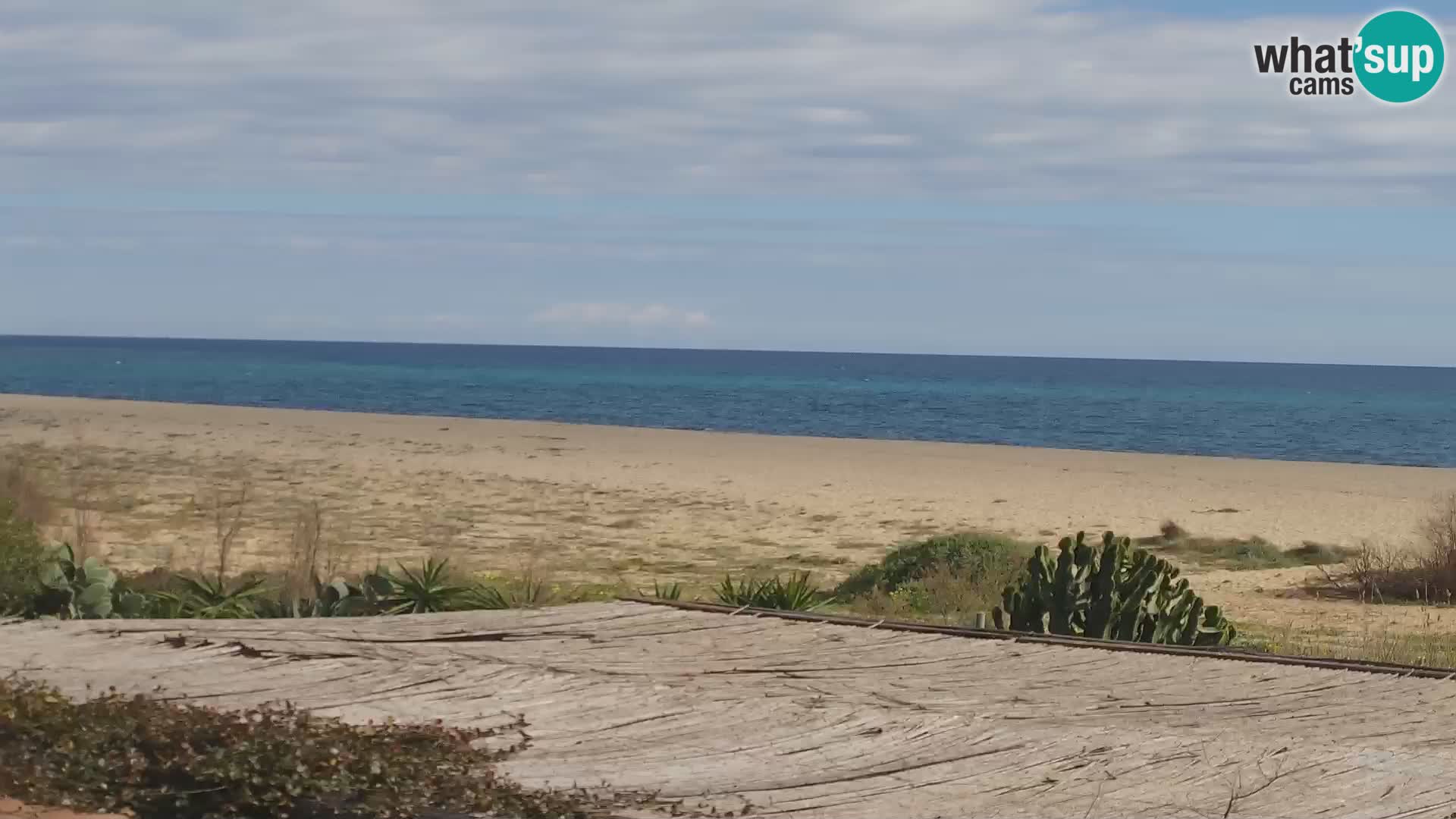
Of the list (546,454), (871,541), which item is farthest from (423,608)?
(546,454)

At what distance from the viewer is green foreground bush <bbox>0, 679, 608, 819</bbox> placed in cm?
514

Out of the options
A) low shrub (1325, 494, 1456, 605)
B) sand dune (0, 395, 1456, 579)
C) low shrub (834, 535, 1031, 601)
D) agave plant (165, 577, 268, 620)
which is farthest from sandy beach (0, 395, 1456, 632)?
low shrub (834, 535, 1031, 601)

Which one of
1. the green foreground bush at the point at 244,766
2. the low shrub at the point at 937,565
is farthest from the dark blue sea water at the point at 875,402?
the green foreground bush at the point at 244,766

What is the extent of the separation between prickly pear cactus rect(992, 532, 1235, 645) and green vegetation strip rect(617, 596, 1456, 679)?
1.49 m

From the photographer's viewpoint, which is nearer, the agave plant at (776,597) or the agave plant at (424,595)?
the agave plant at (424,595)

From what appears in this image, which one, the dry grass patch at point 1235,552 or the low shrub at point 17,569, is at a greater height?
the low shrub at point 17,569

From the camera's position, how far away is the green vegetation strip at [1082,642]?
Answer: 7.41 meters

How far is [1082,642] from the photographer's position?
8.02 meters

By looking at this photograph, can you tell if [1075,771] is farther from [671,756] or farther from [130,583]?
[130,583]

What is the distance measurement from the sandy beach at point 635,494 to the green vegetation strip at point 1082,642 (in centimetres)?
274

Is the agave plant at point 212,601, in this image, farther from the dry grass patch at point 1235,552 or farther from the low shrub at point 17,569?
the dry grass patch at point 1235,552

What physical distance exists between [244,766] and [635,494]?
64.4 feet

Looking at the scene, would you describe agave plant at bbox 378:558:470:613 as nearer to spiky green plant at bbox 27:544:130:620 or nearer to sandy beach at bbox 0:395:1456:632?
sandy beach at bbox 0:395:1456:632

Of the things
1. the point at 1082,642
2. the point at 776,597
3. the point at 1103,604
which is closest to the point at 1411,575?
the point at 1103,604
